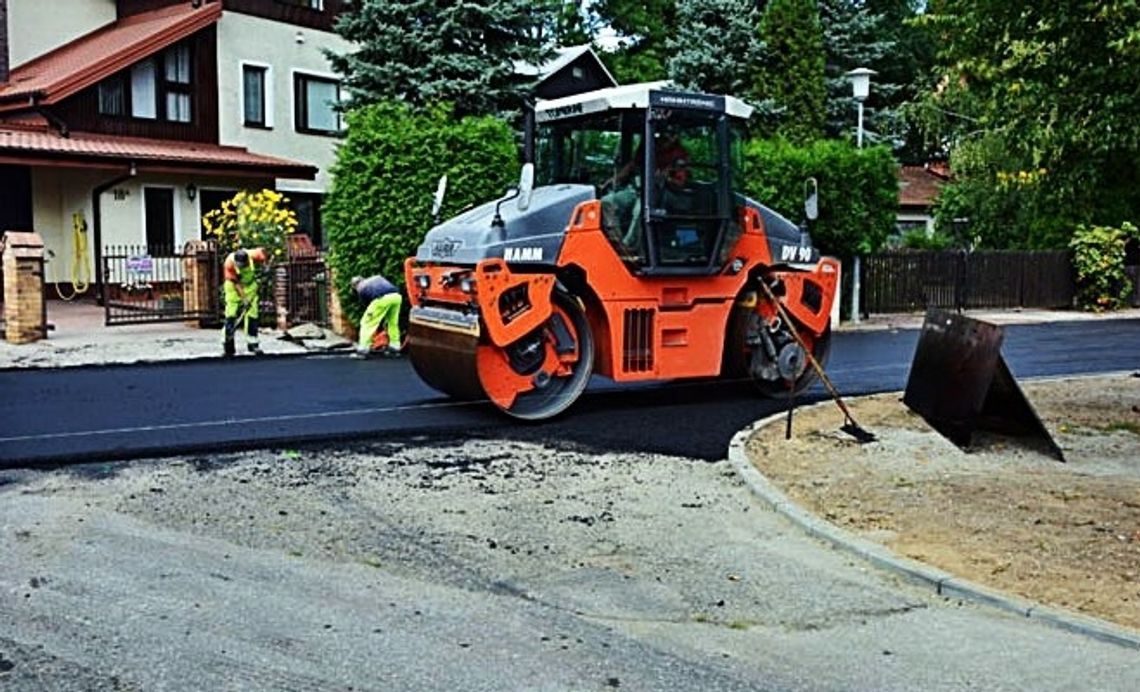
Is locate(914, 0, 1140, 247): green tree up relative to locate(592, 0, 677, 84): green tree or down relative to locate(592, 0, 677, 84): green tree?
down

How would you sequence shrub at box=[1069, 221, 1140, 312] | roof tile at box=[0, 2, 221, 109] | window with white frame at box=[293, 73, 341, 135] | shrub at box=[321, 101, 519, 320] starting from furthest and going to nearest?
window with white frame at box=[293, 73, 341, 135] → shrub at box=[1069, 221, 1140, 312] → roof tile at box=[0, 2, 221, 109] → shrub at box=[321, 101, 519, 320]

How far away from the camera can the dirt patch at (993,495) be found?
6.35m

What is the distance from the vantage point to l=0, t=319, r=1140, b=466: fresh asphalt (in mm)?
9992

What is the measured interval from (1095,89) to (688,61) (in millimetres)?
21991

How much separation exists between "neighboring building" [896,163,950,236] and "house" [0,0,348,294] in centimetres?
2415

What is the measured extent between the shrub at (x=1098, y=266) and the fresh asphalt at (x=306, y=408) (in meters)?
12.4

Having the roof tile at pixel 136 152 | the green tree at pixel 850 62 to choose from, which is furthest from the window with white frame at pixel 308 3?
the green tree at pixel 850 62

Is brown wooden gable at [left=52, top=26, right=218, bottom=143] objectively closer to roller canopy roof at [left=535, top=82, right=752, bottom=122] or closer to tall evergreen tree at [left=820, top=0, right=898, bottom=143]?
roller canopy roof at [left=535, top=82, right=752, bottom=122]

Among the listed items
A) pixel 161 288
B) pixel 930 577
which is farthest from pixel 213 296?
pixel 930 577

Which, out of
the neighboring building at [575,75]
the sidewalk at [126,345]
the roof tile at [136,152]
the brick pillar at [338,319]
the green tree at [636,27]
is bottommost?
the sidewalk at [126,345]

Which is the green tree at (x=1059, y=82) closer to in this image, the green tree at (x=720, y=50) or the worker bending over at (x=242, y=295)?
the worker bending over at (x=242, y=295)

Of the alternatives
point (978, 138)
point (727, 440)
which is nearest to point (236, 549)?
point (727, 440)

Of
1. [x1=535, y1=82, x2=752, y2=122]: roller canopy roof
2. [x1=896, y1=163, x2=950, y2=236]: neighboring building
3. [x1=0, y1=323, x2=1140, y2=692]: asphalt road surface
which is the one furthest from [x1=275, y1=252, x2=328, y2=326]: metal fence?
[x1=896, y1=163, x2=950, y2=236]: neighboring building

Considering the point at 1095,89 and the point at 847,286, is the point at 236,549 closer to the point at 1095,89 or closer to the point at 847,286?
the point at 1095,89
